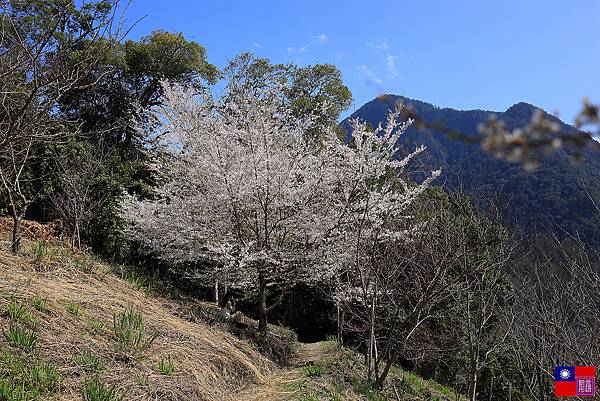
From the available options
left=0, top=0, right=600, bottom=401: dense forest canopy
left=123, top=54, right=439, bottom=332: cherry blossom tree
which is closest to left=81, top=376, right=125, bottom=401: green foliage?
left=0, top=0, right=600, bottom=401: dense forest canopy

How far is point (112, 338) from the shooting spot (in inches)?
181

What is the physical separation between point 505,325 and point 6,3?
10.3 meters

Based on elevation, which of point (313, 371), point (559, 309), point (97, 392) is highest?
point (559, 309)

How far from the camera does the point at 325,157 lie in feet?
29.0

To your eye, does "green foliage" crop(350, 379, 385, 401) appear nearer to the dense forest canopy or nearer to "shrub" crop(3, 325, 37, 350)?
the dense forest canopy

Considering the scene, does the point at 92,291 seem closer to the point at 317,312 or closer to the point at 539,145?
the point at 539,145

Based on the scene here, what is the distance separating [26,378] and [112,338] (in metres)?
1.22

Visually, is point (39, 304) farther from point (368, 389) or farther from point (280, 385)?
point (368, 389)

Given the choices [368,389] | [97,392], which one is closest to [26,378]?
[97,392]

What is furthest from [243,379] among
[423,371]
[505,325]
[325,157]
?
[423,371]

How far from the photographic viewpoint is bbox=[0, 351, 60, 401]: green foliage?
3.17m

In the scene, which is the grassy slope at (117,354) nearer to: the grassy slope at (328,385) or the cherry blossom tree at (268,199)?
the grassy slope at (328,385)

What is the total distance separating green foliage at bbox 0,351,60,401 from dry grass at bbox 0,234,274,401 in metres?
0.10

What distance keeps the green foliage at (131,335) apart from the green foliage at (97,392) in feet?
2.29
